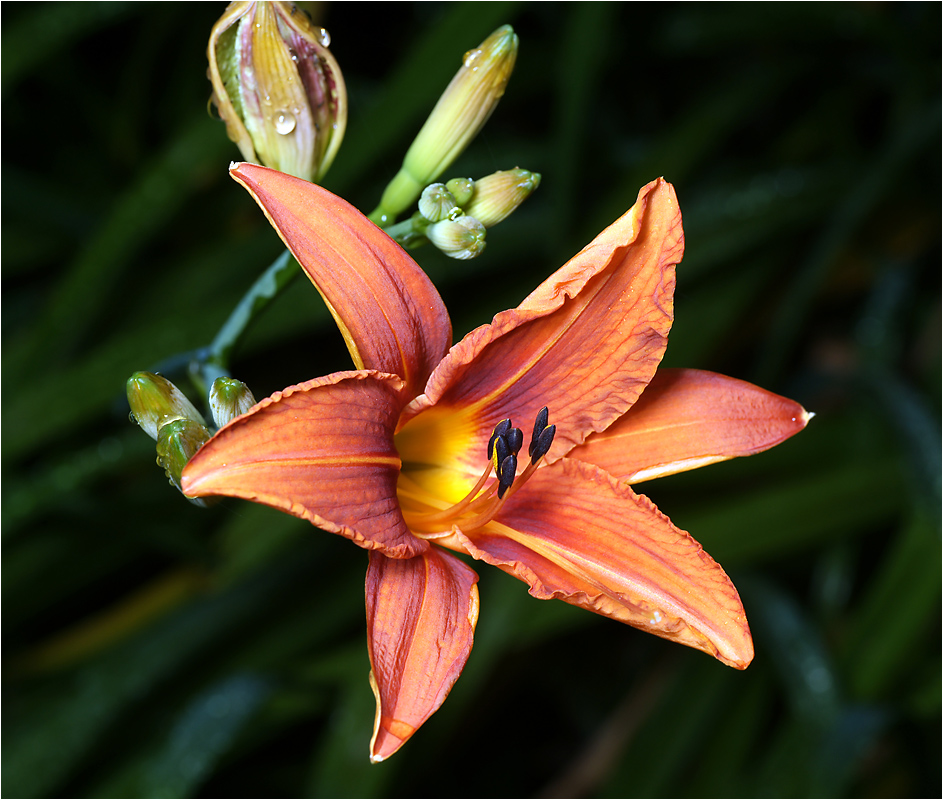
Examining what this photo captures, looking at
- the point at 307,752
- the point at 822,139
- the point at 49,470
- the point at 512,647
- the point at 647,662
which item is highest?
the point at 49,470

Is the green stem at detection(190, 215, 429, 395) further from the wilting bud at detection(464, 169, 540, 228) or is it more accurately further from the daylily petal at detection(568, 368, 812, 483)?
the daylily petal at detection(568, 368, 812, 483)

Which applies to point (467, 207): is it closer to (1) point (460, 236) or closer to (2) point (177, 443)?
(1) point (460, 236)

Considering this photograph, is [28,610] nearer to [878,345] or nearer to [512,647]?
[512,647]

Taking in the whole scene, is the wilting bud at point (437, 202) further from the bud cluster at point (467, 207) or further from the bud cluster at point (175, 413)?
the bud cluster at point (175, 413)

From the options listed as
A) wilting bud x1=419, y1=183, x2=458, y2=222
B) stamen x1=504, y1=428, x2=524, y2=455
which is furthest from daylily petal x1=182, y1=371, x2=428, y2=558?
wilting bud x1=419, y1=183, x2=458, y2=222

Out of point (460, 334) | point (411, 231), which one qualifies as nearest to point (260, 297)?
point (411, 231)

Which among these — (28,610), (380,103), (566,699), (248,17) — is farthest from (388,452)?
(566,699)
